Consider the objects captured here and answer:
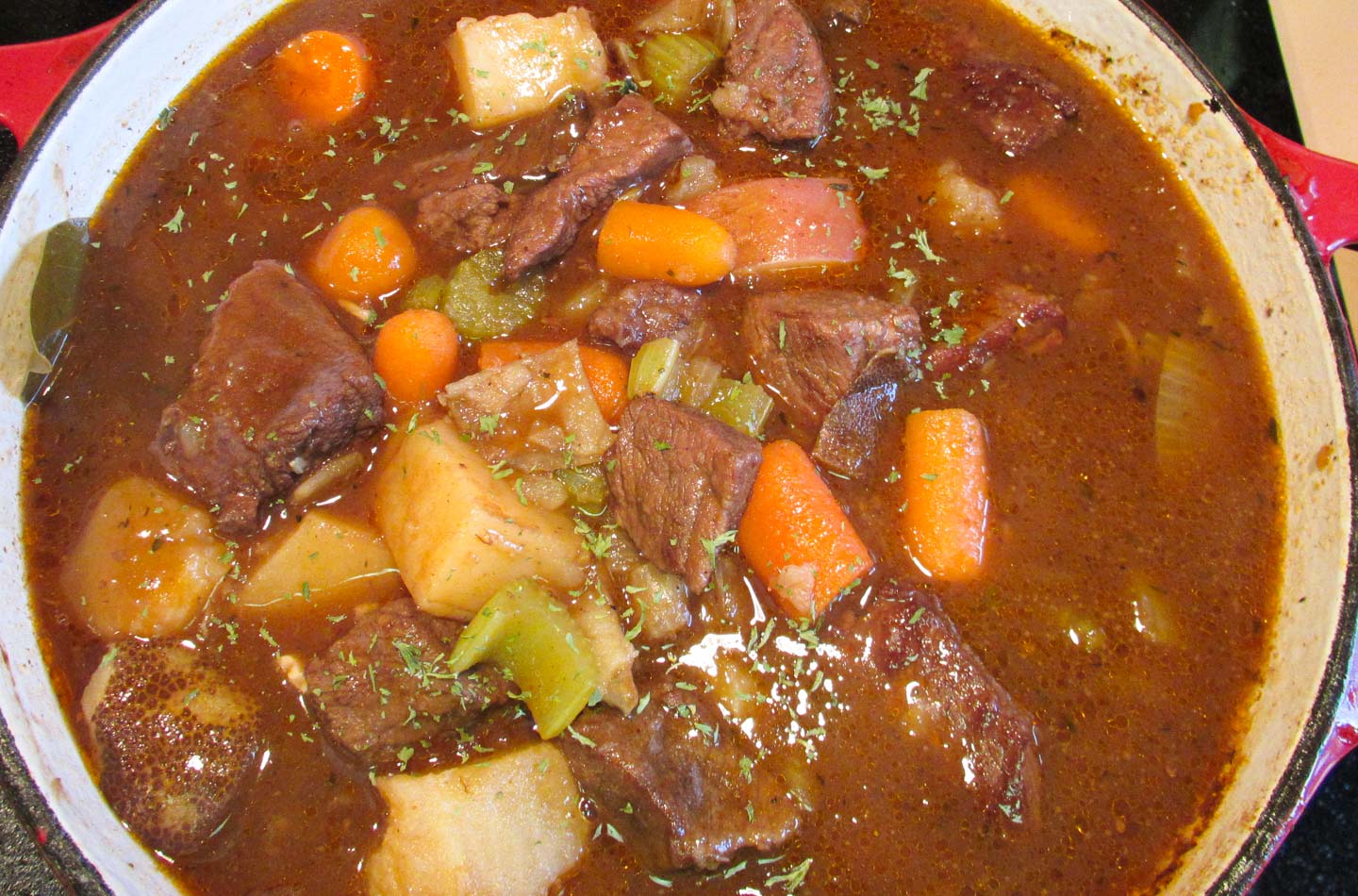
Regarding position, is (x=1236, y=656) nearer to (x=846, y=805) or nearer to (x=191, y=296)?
(x=846, y=805)

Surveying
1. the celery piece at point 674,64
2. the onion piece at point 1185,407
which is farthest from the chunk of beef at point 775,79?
the onion piece at point 1185,407

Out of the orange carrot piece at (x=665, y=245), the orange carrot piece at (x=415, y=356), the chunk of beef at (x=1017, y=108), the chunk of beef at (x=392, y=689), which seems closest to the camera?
the chunk of beef at (x=392, y=689)

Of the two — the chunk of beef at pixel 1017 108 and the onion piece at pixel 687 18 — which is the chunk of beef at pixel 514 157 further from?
the chunk of beef at pixel 1017 108

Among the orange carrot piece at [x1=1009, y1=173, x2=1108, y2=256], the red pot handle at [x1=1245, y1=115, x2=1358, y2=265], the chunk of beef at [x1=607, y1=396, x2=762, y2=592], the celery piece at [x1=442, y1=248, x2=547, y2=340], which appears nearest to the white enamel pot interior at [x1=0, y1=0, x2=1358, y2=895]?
the red pot handle at [x1=1245, y1=115, x2=1358, y2=265]

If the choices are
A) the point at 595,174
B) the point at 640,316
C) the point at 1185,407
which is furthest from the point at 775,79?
the point at 1185,407

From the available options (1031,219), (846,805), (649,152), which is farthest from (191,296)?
(1031,219)

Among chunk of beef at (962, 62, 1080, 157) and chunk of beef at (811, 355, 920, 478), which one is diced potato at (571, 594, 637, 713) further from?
chunk of beef at (962, 62, 1080, 157)

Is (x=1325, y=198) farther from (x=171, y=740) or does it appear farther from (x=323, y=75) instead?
(x=171, y=740)
